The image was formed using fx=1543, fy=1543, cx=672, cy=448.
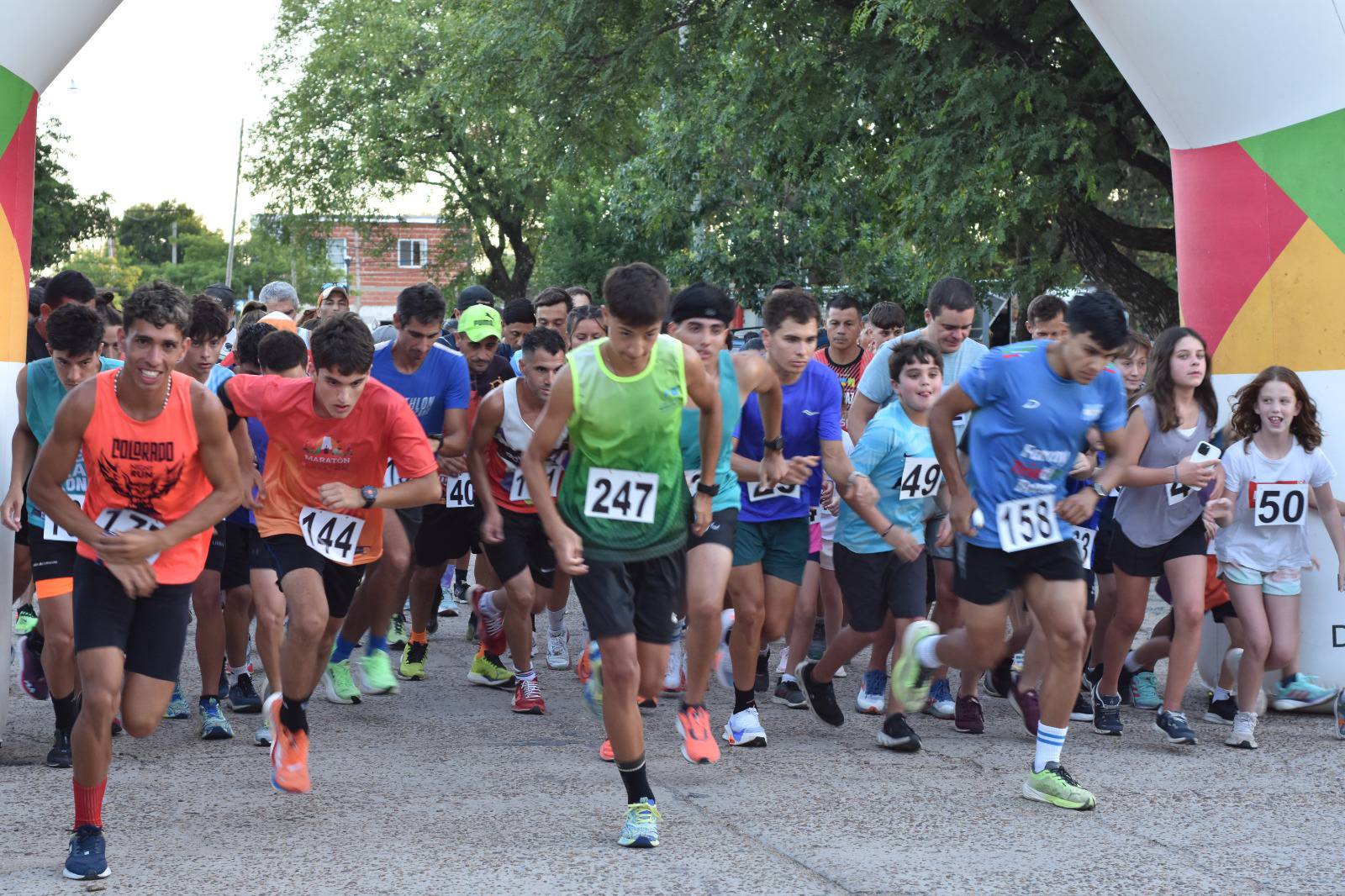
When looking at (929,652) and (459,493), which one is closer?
(929,652)

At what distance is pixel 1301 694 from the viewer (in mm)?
7625

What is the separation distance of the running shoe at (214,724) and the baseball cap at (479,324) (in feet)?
8.76

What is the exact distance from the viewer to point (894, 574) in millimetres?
7012

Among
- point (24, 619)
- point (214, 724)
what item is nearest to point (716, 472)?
point (214, 724)

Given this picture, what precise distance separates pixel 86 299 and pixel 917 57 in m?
7.58

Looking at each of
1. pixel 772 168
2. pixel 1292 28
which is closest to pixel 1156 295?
pixel 772 168

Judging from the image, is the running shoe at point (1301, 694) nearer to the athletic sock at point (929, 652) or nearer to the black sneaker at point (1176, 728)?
the black sneaker at point (1176, 728)

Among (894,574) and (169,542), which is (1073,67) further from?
(169,542)

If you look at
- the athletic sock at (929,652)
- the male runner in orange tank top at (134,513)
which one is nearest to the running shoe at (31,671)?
the male runner in orange tank top at (134,513)

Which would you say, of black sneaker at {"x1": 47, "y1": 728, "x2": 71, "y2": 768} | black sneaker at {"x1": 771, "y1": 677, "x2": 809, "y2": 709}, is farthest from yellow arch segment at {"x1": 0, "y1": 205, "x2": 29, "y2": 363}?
black sneaker at {"x1": 771, "y1": 677, "x2": 809, "y2": 709}

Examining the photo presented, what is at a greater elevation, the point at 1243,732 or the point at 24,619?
the point at 1243,732

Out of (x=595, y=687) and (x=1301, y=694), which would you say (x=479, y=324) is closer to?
(x=595, y=687)

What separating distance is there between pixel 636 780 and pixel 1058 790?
164 cm

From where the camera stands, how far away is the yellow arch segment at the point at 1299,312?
7629 millimetres
